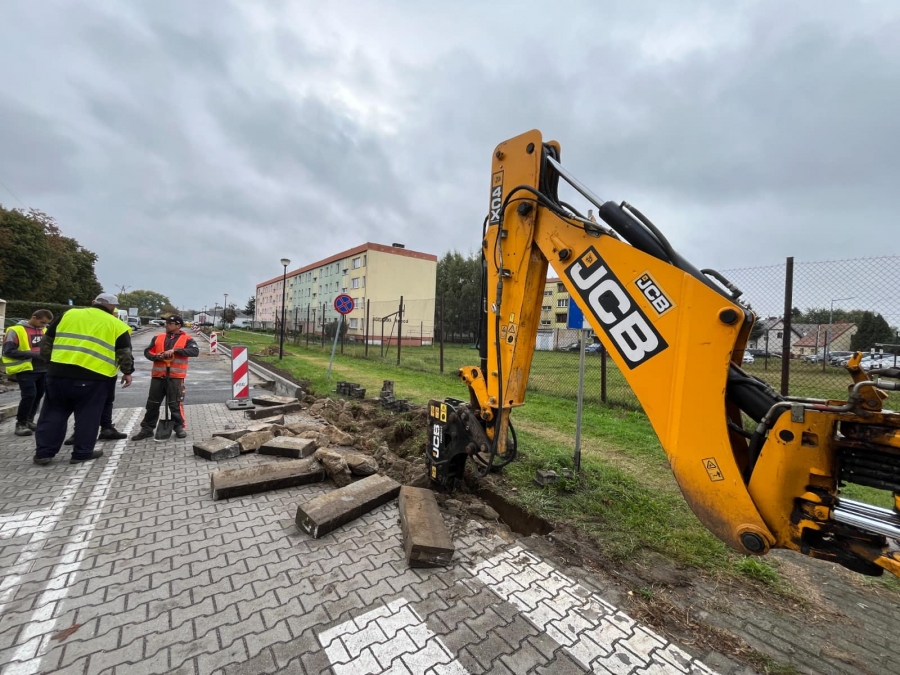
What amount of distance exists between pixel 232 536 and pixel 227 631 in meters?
1.07

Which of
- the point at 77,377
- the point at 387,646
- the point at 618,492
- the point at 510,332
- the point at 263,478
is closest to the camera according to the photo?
the point at 387,646

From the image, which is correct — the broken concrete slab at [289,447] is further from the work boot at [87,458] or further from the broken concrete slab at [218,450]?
the work boot at [87,458]

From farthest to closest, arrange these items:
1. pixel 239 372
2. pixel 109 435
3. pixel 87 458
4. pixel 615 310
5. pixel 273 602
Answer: pixel 239 372, pixel 109 435, pixel 87 458, pixel 273 602, pixel 615 310

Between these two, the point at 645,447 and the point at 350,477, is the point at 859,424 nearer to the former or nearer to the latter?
the point at 350,477

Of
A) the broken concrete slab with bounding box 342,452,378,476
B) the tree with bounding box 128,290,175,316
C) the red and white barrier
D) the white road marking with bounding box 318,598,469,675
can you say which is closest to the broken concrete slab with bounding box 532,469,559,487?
the broken concrete slab with bounding box 342,452,378,476

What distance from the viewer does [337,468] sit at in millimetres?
4105

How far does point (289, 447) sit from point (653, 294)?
433cm

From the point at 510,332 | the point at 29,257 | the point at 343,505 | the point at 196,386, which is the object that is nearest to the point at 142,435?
the point at 343,505

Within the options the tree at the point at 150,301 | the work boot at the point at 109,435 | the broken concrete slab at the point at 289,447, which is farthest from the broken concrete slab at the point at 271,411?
the tree at the point at 150,301

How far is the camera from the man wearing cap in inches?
169

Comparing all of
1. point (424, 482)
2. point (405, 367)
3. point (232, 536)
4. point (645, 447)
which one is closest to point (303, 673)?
point (232, 536)

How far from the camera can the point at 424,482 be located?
12.9ft

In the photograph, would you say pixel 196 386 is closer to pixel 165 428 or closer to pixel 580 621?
pixel 165 428

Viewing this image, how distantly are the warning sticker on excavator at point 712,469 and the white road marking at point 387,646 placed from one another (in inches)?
61.4
